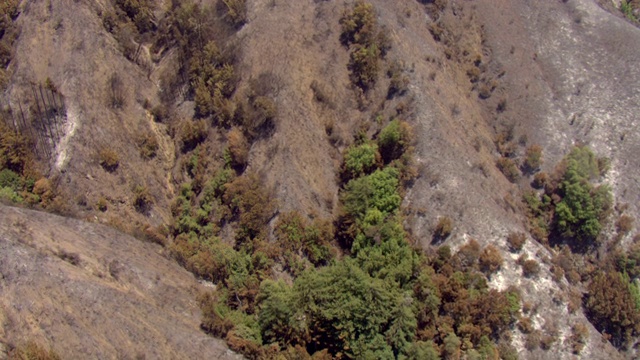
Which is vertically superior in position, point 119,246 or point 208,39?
point 208,39

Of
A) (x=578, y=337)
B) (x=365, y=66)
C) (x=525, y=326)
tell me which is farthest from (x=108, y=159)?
(x=578, y=337)

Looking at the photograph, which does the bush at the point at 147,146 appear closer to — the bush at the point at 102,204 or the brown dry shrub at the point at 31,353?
the bush at the point at 102,204

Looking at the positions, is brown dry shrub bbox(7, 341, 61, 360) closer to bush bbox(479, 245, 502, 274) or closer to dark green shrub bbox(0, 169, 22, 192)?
dark green shrub bbox(0, 169, 22, 192)

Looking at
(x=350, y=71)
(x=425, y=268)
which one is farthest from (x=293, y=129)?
(x=425, y=268)

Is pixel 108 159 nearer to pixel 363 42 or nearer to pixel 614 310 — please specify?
pixel 363 42

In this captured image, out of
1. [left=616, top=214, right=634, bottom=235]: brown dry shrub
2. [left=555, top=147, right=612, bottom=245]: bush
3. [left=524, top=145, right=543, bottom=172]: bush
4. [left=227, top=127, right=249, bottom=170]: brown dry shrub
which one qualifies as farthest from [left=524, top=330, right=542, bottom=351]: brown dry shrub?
[left=227, top=127, right=249, bottom=170]: brown dry shrub

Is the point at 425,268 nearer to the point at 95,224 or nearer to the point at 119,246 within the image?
the point at 119,246
